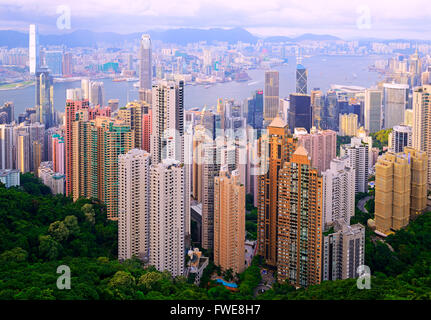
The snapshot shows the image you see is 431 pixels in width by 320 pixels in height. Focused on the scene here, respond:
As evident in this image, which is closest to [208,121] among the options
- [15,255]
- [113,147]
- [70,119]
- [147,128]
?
[147,128]

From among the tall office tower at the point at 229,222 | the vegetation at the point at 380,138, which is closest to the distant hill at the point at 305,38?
the tall office tower at the point at 229,222

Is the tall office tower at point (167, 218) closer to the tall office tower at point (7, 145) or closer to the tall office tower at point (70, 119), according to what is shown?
the tall office tower at point (70, 119)

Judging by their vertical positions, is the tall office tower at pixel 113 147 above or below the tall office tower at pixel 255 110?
below

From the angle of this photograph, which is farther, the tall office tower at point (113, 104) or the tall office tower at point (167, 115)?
the tall office tower at point (113, 104)

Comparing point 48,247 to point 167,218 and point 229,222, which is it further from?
point 229,222

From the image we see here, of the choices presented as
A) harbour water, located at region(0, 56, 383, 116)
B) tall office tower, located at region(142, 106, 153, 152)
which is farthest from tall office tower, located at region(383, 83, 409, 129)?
tall office tower, located at region(142, 106, 153, 152)

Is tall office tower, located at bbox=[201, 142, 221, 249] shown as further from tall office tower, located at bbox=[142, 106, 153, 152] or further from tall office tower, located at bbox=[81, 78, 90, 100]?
tall office tower, located at bbox=[81, 78, 90, 100]
